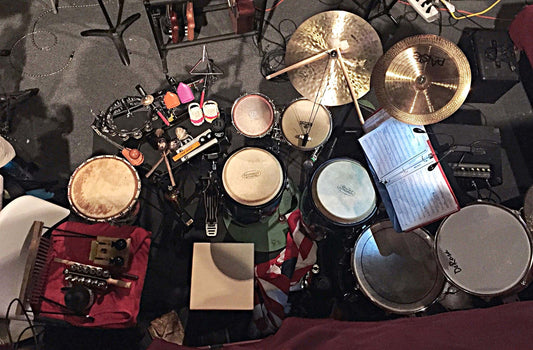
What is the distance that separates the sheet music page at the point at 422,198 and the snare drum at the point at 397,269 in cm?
22

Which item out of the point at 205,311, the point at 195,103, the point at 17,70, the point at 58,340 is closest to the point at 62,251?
the point at 58,340

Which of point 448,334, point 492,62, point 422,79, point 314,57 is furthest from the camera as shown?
point 492,62

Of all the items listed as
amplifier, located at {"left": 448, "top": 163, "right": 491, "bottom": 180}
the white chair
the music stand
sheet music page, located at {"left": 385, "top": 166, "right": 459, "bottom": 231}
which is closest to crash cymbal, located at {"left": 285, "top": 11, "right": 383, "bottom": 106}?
sheet music page, located at {"left": 385, "top": 166, "right": 459, "bottom": 231}

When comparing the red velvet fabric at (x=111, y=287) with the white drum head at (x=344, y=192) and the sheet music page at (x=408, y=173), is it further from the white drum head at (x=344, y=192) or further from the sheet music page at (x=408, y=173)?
the sheet music page at (x=408, y=173)

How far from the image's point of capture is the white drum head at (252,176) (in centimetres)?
337

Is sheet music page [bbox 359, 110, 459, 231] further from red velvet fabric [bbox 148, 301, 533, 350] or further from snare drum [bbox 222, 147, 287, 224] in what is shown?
red velvet fabric [bbox 148, 301, 533, 350]

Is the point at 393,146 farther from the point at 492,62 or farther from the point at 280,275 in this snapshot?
the point at 492,62

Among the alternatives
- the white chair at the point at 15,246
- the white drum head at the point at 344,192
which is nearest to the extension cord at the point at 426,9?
the white drum head at the point at 344,192

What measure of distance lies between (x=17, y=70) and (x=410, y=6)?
13.3 feet

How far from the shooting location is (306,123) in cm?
369

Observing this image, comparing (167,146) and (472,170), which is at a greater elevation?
(167,146)

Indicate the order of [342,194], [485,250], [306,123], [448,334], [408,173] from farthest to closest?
1. [306,123]
2. [342,194]
3. [408,173]
4. [485,250]
5. [448,334]

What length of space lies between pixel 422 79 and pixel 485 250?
130 centimetres

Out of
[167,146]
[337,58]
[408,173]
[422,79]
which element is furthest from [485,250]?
[167,146]
